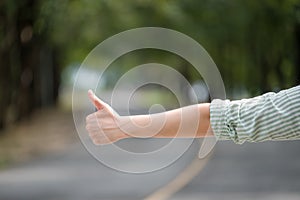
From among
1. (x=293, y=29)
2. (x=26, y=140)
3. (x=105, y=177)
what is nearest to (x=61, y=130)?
(x=26, y=140)

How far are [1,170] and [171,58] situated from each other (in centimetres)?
3991

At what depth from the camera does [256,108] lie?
2633 millimetres

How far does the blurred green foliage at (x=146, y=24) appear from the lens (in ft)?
35.5

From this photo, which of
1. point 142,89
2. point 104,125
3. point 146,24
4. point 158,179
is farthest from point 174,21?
point 104,125

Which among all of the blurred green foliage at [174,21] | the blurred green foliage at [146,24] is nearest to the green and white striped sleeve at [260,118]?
the blurred green foliage at [146,24]

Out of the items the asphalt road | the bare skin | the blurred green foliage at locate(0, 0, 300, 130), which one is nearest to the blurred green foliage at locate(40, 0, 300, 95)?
the blurred green foliage at locate(0, 0, 300, 130)

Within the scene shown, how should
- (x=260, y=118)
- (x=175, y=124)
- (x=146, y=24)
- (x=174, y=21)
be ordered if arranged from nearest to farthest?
1. (x=260, y=118)
2. (x=175, y=124)
3. (x=174, y=21)
4. (x=146, y=24)

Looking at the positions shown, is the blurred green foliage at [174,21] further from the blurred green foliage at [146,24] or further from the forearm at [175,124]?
the forearm at [175,124]

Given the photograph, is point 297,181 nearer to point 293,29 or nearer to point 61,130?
point 293,29

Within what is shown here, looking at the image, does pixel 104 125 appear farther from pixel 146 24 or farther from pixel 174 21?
pixel 146 24

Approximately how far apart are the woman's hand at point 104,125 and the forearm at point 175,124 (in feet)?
0.10

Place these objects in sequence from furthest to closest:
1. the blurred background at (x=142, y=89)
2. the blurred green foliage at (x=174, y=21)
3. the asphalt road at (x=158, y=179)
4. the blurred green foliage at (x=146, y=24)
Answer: the blurred green foliage at (x=174, y=21) → the asphalt road at (x=158, y=179) → the blurred background at (x=142, y=89) → the blurred green foliage at (x=146, y=24)

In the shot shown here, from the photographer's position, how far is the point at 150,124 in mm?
2744

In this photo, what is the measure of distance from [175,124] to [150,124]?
0.29ft
